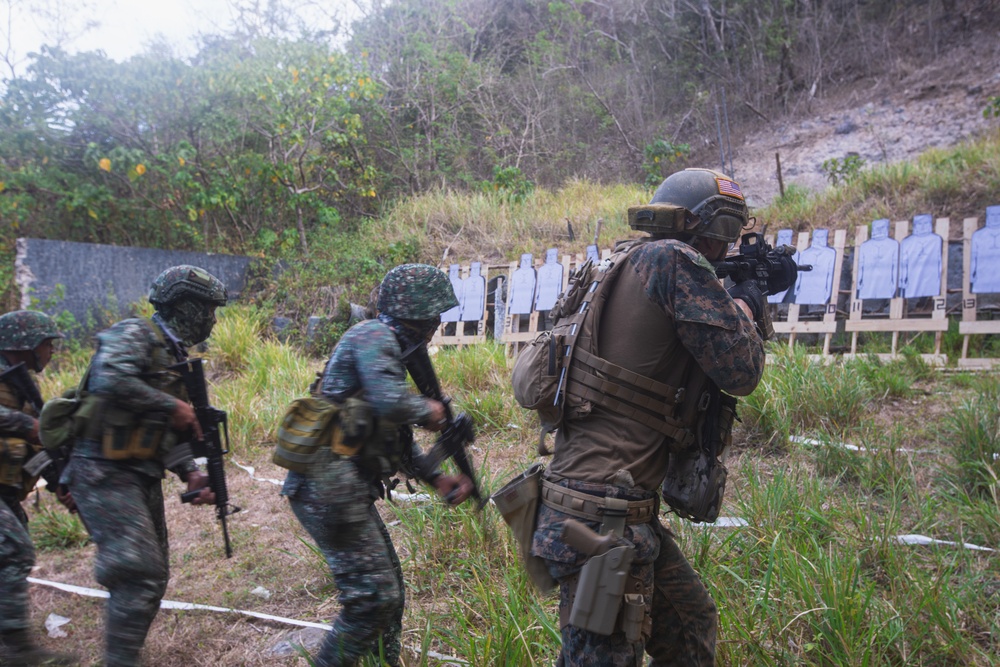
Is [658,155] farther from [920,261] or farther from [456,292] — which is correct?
[920,261]

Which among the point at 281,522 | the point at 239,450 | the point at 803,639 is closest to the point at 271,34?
the point at 239,450

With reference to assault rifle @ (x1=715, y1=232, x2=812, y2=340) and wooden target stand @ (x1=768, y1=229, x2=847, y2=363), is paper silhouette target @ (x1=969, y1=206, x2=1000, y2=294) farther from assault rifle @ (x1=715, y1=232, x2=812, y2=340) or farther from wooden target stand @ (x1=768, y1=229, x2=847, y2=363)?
assault rifle @ (x1=715, y1=232, x2=812, y2=340)

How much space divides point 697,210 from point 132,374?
7.55 ft

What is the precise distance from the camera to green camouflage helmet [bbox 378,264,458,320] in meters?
2.77

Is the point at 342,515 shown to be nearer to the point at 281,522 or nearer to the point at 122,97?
the point at 281,522

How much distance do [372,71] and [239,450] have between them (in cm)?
1125

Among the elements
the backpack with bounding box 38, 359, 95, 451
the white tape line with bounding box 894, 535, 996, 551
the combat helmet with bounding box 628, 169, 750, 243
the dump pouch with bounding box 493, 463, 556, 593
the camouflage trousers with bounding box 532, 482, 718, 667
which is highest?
the combat helmet with bounding box 628, 169, 750, 243

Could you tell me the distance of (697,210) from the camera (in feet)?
7.46

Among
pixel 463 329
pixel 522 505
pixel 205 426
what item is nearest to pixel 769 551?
pixel 522 505

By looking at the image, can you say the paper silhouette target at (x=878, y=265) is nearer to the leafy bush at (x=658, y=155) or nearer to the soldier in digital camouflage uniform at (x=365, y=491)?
the leafy bush at (x=658, y=155)

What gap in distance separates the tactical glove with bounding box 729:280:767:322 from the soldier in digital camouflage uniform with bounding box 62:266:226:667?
2.28m

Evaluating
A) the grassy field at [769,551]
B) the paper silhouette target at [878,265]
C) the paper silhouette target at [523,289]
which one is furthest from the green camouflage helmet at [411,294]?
the paper silhouette target at [523,289]

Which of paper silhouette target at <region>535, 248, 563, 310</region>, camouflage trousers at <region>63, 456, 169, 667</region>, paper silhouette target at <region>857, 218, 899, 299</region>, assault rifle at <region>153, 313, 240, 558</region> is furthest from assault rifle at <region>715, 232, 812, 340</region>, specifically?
paper silhouette target at <region>535, 248, 563, 310</region>

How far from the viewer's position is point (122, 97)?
37.4ft
